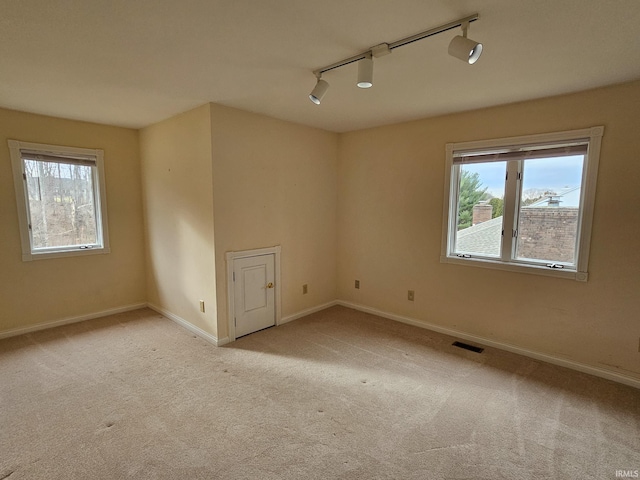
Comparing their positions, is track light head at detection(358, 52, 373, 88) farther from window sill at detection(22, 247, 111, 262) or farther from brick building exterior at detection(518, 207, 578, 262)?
window sill at detection(22, 247, 111, 262)

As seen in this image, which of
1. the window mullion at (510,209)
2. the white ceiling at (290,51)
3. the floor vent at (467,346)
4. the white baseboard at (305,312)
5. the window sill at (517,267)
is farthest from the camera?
the white baseboard at (305,312)

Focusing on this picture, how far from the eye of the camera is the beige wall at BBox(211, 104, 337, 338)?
3.15 metres

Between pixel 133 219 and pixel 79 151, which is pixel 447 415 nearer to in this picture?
pixel 133 219

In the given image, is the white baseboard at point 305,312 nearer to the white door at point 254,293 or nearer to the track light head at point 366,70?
the white door at point 254,293

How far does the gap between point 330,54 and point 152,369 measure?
9.44 ft

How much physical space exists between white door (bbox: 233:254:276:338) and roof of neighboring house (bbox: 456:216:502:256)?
2142 millimetres

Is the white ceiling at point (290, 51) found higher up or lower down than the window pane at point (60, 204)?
higher up

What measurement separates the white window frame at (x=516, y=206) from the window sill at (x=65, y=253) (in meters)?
4.14

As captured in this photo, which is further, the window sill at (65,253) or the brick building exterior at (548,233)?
the window sill at (65,253)

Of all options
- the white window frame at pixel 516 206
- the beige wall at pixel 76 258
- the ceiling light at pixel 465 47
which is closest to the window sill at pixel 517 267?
the white window frame at pixel 516 206

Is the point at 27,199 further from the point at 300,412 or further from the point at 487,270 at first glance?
the point at 487,270

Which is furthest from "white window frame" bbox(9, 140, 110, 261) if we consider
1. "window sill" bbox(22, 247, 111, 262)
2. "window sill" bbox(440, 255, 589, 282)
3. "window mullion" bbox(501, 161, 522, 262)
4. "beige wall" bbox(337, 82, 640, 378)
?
"window mullion" bbox(501, 161, 522, 262)

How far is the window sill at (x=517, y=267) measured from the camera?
272 centimetres

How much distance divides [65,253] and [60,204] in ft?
1.89
